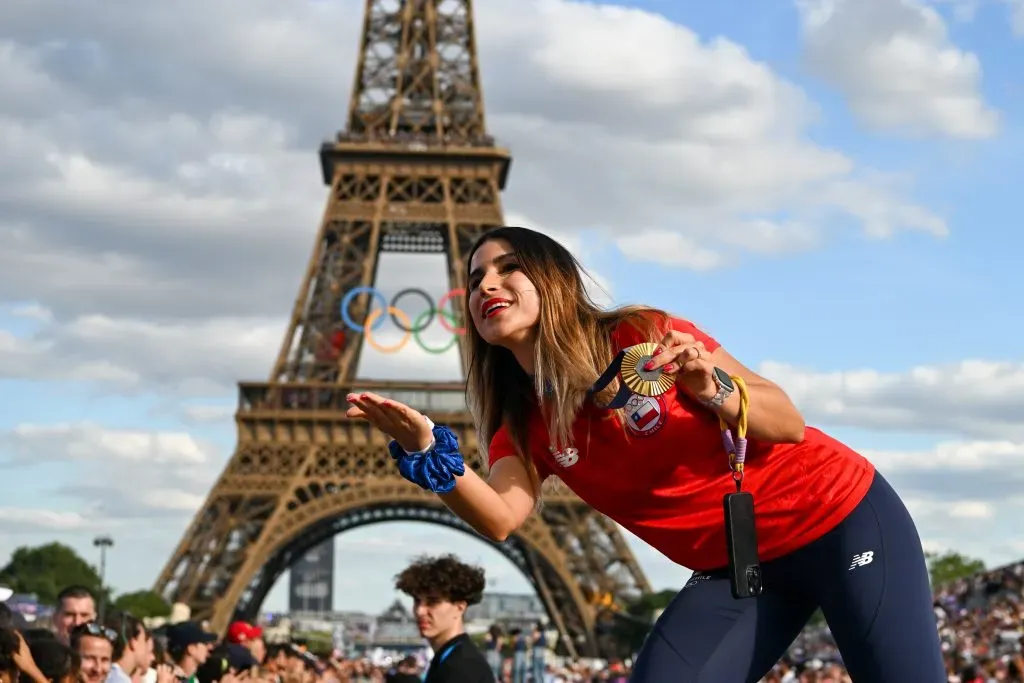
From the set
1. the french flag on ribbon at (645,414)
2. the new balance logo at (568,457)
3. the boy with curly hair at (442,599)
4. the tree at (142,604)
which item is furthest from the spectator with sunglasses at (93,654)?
the tree at (142,604)

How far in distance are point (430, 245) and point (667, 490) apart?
46998mm

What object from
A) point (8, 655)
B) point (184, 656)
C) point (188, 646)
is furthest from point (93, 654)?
point (184, 656)

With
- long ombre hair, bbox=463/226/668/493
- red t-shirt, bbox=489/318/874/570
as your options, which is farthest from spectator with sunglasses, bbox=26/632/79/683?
red t-shirt, bbox=489/318/874/570

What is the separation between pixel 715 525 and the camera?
166 inches

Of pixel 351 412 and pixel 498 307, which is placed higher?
pixel 498 307

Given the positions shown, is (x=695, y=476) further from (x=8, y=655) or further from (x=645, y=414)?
(x=8, y=655)

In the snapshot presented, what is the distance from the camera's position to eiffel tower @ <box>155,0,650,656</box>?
1807 inches

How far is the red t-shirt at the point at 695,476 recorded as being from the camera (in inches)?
162

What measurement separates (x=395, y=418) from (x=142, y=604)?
66219 millimetres

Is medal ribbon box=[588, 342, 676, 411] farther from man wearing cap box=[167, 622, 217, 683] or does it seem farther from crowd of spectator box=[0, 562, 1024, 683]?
man wearing cap box=[167, 622, 217, 683]

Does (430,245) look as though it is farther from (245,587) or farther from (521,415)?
(521,415)

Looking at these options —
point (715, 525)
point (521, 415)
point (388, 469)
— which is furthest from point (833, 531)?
point (388, 469)

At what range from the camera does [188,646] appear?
1104 centimetres

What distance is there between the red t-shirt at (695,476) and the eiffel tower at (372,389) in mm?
40283
